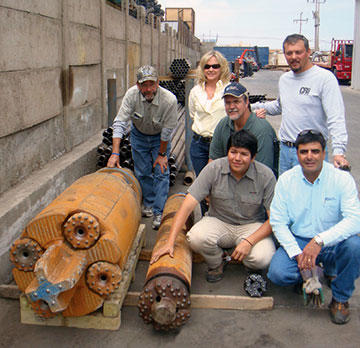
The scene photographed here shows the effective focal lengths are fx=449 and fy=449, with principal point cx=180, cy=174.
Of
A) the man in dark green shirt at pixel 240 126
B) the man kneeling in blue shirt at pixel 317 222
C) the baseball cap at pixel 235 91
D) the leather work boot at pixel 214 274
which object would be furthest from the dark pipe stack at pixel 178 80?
the man kneeling in blue shirt at pixel 317 222

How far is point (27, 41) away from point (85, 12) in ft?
8.84

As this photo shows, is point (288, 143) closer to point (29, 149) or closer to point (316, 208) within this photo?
point (316, 208)

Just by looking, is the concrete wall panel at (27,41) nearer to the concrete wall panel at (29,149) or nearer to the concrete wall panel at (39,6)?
the concrete wall panel at (39,6)

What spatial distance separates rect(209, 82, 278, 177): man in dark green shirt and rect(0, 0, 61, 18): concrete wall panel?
247 centimetres

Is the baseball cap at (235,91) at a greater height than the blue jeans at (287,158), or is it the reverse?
the baseball cap at (235,91)

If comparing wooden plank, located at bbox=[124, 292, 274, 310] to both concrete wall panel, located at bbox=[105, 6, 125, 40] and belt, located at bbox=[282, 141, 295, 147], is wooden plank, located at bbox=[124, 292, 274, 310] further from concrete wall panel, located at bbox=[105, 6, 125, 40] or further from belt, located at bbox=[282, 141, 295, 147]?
concrete wall panel, located at bbox=[105, 6, 125, 40]

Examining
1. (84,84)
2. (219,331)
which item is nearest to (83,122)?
(84,84)

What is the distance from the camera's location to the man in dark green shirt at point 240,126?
4.20 metres

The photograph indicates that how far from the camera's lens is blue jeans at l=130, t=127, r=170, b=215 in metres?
5.79

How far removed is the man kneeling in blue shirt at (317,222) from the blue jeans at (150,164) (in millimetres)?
2218

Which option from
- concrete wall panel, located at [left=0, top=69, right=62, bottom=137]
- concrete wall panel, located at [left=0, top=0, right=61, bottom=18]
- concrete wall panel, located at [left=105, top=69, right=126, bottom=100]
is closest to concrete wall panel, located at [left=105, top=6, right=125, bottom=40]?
concrete wall panel, located at [left=105, top=69, right=126, bottom=100]

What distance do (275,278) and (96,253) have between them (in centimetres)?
153

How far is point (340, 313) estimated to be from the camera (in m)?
3.64

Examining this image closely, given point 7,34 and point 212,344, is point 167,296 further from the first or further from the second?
point 7,34
